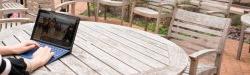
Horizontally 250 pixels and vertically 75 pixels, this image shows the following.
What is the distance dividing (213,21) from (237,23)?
149 inches

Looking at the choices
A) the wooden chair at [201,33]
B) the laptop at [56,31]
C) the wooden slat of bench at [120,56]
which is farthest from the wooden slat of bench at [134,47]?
the wooden chair at [201,33]

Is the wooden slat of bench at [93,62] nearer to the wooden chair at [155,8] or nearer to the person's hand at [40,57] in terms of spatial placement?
the person's hand at [40,57]

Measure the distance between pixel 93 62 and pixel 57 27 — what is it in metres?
0.32

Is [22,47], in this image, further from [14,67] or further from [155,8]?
[155,8]

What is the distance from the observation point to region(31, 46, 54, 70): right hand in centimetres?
198

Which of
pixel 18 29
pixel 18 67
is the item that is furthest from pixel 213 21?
pixel 18 67

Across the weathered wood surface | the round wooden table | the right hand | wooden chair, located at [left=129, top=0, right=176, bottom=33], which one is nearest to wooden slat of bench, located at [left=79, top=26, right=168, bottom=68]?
the round wooden table

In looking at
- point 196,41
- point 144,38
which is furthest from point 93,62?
point 196,41

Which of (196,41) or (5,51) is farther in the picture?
(196,41)

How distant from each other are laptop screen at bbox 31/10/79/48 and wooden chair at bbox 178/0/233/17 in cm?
373

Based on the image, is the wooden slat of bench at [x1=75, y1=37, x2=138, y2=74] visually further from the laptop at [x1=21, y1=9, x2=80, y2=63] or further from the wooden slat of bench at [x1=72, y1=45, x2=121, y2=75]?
the laptop at [x1=21, y1=9, x2=80, y2=63]

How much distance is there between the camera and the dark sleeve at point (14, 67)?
5.74 ft

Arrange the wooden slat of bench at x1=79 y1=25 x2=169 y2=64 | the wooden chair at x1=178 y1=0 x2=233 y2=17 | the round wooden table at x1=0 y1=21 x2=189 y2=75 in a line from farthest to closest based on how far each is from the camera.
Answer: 1. the wooden chair at x1=178 y1=0 x2=233 y2=17
2. the wooden slat of bench at x1=79 y1=25 x2=169 y2=64
3. the round wooden table at x1=0 y1=21 x2=189 y2=75

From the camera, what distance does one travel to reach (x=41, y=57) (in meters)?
2.07
